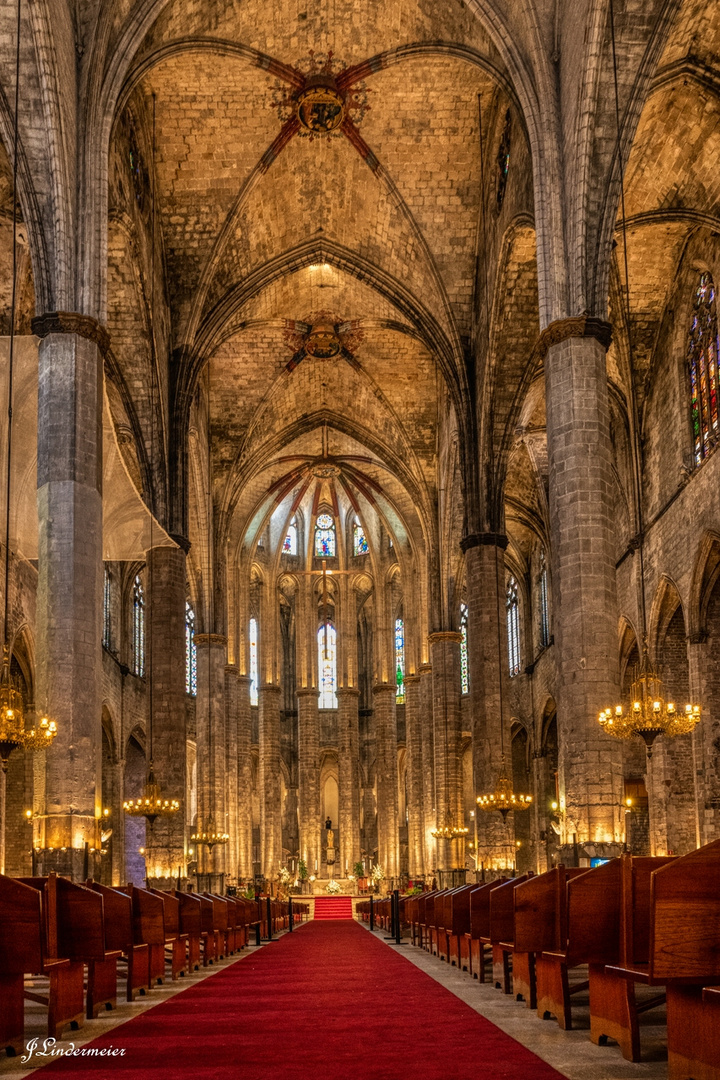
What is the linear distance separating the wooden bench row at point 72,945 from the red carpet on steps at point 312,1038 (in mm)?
414

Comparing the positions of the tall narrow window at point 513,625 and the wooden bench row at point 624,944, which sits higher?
the tall narrow window at point 513,625

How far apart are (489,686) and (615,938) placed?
2262 centimetres

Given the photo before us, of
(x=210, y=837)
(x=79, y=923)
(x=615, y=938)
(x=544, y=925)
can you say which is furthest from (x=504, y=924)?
(x=210, y=837)

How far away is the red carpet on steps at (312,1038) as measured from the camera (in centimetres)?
570

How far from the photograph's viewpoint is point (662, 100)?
2302cm

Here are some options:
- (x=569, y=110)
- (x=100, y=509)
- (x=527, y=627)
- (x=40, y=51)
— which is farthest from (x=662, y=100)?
(x=527, y=627)

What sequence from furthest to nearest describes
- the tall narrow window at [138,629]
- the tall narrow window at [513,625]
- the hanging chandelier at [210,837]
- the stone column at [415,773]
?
1. the tall narrow window at [513,625]
2. the stone column at [415,773]
3. the tall narrow window at [138,629]
4. the hanging chandelier at [210,837]

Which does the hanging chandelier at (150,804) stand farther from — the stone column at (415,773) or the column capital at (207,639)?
the stone column at (415,773)

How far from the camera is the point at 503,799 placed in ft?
91.1

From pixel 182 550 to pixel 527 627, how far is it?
19.6 meters

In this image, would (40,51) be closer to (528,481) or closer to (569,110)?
(569,110)

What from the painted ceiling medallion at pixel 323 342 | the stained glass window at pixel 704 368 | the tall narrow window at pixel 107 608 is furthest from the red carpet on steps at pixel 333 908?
the stained glass window at pixel 704 368

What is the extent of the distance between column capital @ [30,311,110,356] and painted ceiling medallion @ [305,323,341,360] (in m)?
18.4
